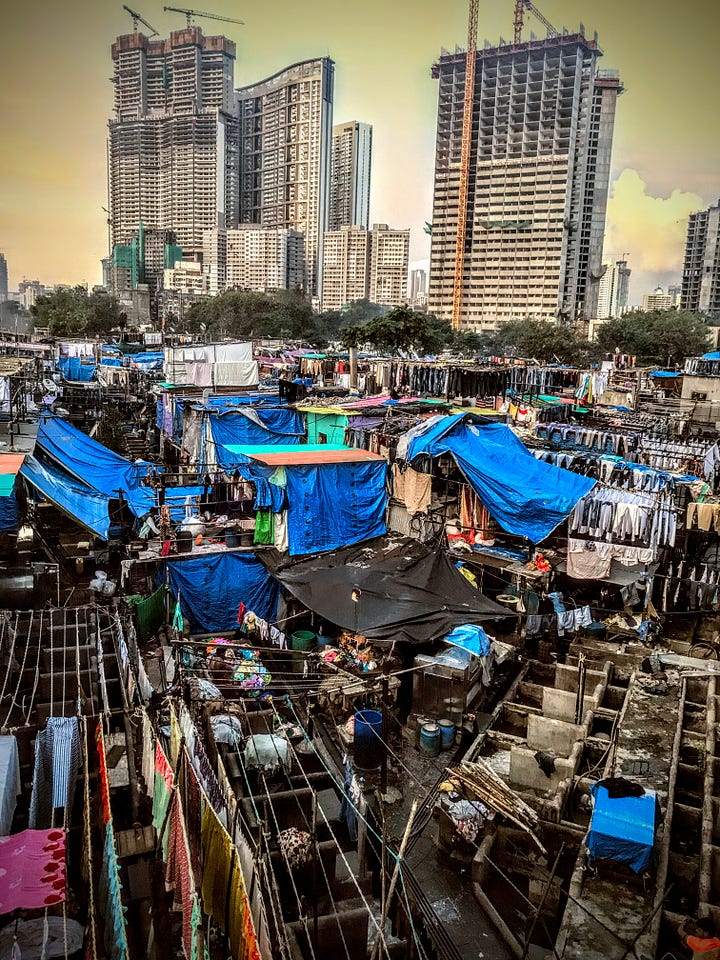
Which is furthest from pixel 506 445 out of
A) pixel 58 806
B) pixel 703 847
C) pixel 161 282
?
pixel 161 282

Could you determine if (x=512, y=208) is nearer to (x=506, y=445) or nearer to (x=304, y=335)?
(x=304, y=335)

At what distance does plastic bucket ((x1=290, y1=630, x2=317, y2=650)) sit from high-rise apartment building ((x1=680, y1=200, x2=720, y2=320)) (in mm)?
102475

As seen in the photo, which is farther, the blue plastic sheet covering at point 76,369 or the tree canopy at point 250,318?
the tree canopy at point 250,318

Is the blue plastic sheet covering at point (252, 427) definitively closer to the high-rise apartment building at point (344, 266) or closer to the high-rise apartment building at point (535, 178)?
the high-rise apartment building at point (535, 178)

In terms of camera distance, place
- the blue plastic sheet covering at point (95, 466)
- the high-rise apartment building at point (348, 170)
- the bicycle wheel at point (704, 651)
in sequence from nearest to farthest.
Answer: the bicycle wheel at point (704, 651) → the blue plastic sheet covering at point (95, 466) → the high-rise apartment building at point (348, 170)

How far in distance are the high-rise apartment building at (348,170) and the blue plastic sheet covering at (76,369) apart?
4869 inches

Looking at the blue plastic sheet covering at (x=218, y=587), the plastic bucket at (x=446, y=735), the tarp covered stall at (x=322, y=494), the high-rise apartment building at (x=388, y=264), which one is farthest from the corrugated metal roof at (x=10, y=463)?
the high-rise apartment building at (x=388, y=264)

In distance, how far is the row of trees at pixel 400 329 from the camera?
54844 mm

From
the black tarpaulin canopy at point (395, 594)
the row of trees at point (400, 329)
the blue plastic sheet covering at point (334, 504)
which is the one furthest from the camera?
the row of trees at point (400, 329)

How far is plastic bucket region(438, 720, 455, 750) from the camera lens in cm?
1091

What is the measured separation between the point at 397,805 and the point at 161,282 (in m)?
126

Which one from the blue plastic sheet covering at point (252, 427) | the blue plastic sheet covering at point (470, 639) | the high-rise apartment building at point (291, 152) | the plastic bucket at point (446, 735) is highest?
the high-rise apartment building at point (291, 152)

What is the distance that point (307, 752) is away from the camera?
9914 millimetres

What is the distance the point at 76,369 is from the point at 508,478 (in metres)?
32.9
